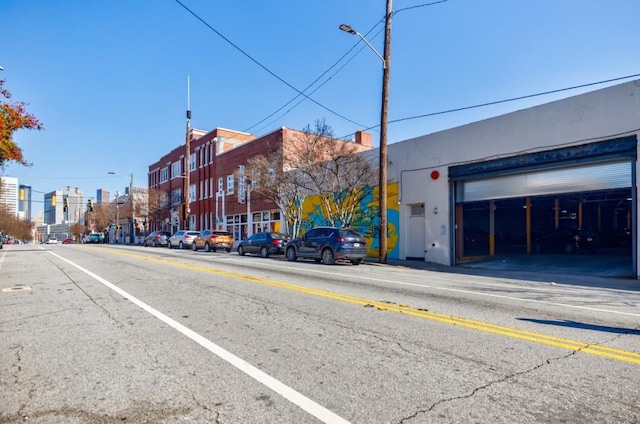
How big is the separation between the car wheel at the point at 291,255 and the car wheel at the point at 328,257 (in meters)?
2.21

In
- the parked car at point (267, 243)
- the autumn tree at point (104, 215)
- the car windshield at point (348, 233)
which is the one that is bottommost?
the parked car at point (267, 243)

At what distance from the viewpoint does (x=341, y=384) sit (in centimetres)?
398

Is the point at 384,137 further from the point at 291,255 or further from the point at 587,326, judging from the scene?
the point at 587,326

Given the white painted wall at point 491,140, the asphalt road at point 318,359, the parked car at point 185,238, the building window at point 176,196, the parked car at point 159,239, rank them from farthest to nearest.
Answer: the building window at point 176,196, the parked car at point 159,239, the parked car at point 185,238, the white painted wall at point 491,140, the asphalt road at point 318,359

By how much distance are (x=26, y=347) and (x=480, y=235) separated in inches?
897

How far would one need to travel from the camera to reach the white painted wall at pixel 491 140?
13.9 metres

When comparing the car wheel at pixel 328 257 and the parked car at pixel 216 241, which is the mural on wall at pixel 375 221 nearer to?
the car wheel at pixel 328 257

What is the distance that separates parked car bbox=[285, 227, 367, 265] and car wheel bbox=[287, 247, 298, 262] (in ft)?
2.43

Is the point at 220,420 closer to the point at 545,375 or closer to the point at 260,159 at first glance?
the point at 545,375

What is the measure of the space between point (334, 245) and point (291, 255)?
11.3ft

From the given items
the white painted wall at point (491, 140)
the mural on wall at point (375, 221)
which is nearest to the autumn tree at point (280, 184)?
the mural on wall at point (375, 221)

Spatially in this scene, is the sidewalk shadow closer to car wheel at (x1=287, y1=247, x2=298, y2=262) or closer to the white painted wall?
the white painted wall

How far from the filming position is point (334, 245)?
17812 millimetres

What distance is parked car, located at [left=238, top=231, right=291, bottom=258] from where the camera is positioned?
76.6ft
